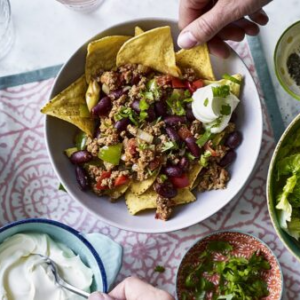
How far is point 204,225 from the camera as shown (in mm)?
2295

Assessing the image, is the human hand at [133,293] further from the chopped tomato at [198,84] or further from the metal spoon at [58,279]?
the chopped tomato at [198,84]

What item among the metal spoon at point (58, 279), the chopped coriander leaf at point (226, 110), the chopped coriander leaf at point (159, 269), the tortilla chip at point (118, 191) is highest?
the chopped coriander leaf at point (226, 110)

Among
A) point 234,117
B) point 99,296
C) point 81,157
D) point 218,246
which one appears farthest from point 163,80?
point 99,296

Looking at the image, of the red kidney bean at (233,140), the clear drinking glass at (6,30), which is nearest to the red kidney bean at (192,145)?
the red kidney bean at (233,140)

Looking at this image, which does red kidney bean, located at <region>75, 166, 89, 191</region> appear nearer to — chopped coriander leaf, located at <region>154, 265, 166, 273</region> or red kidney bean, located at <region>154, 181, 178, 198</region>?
red kidney bean, located at <region>154, 181, 178, 198</region>

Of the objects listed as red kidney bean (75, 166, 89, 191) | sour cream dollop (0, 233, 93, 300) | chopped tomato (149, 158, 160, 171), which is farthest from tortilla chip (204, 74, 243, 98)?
sour cream dollop (0, 233, 93, 300)

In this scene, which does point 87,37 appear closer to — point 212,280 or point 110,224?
point 110,224

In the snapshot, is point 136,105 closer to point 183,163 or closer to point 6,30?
point 183,163

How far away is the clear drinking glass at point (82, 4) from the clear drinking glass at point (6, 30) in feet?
0.67

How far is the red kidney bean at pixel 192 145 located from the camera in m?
2.12

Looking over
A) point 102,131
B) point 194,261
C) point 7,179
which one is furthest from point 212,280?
point 7,179

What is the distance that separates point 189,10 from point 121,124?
0.43m

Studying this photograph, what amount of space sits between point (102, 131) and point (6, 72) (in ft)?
1.48

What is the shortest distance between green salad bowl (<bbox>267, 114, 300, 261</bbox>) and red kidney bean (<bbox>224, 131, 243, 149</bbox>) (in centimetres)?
14
